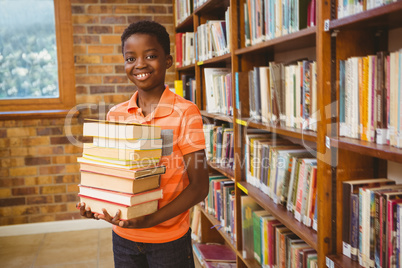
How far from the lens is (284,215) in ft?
5.16

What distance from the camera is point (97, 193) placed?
1.18m

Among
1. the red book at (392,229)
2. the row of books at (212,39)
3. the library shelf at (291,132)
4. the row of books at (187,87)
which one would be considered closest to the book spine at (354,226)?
the red book at (392,229)

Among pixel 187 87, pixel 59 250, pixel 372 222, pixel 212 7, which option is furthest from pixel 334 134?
pixel 59 250

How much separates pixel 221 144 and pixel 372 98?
4.87ft

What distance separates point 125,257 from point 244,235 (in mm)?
927

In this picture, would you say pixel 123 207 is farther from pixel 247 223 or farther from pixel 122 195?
pixel 247 223

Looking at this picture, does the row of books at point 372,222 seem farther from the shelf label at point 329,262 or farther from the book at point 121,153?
the book at point 121,153

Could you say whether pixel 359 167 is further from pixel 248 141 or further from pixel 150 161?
pixel 248 141

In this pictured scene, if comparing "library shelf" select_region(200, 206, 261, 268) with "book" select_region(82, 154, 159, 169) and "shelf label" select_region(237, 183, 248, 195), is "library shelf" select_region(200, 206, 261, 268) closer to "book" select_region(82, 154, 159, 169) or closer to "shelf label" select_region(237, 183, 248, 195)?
"shelf label" select_region(237, 183, 248, 195)

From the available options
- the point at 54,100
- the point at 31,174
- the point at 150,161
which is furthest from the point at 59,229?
the point at 150,161

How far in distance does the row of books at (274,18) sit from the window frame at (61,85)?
80.5 inches

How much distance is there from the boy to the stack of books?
2.5 inches

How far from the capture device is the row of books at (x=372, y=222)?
1.02 metres

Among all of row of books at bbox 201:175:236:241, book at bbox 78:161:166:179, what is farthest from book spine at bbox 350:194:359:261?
row of books at bbox 201:175:236:241
